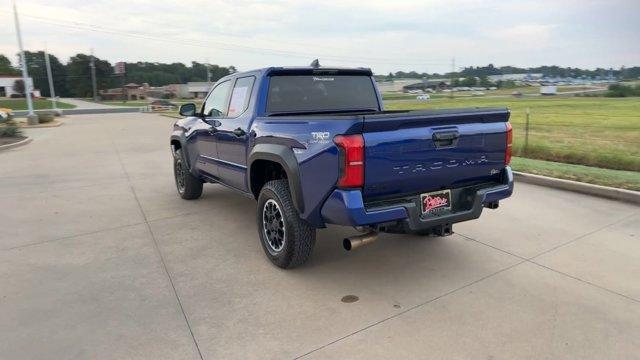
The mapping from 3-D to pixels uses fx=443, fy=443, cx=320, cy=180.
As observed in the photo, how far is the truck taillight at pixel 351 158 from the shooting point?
122 inches

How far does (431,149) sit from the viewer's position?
340 cm

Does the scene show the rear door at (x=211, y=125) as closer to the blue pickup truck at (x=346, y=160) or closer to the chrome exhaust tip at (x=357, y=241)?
the blue pickup truck at (x=346, y=160)

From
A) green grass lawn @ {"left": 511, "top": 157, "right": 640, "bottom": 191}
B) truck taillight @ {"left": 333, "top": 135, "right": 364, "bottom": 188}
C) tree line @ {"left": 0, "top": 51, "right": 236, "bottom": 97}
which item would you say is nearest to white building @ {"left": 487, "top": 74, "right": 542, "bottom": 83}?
tree line @ {"left": 0, "top": 51, "right": 236, "bottom": 97}

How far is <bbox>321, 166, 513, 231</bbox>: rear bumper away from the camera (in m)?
3.17

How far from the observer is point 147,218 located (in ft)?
19.4

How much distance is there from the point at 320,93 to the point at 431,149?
178cm

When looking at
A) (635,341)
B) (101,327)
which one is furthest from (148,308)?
(635,341)

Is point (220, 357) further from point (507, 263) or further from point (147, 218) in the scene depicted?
point (147, 218)

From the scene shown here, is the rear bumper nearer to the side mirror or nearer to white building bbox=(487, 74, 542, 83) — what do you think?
the side mirror

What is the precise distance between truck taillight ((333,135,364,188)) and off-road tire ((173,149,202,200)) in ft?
12.8

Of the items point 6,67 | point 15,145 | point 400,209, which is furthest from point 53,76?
point 400,209

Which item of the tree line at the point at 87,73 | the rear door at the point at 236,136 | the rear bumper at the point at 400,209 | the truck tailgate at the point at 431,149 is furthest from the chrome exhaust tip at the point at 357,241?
the tree line at the point at 87,73

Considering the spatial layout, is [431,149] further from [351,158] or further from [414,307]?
[414,307]

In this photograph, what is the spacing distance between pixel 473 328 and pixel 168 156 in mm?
9984
